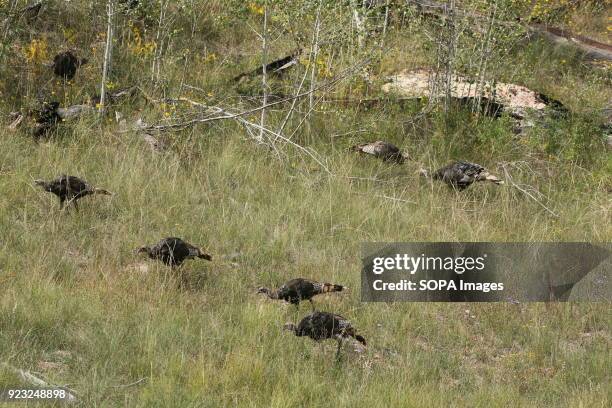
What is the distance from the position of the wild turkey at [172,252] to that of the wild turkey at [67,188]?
3.55 ft

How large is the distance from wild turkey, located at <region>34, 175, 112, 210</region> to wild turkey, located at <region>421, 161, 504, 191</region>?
3.11 metres

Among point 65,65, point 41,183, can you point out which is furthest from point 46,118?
point 41,183

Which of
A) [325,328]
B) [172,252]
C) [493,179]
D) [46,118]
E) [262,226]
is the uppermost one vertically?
[46,118]

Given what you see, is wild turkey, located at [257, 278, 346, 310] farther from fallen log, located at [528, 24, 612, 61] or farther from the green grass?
fallen log, located at [528, 24, 612, 61]

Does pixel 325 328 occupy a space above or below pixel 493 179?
below

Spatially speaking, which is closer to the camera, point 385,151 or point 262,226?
point 262,226

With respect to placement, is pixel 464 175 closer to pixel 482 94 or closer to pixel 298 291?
pixel 482 94

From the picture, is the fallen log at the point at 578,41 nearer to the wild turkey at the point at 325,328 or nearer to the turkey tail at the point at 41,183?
the turkey tail at the point at 41,183

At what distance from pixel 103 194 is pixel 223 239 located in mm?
1109

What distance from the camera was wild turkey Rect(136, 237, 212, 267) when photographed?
610 centimetres

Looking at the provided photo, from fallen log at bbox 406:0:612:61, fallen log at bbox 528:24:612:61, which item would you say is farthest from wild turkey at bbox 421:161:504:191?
fallen log at bbox 528:24:612:61

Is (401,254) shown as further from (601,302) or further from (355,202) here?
(601,302)

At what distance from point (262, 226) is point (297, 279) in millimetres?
1509

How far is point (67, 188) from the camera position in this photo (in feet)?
22.6
